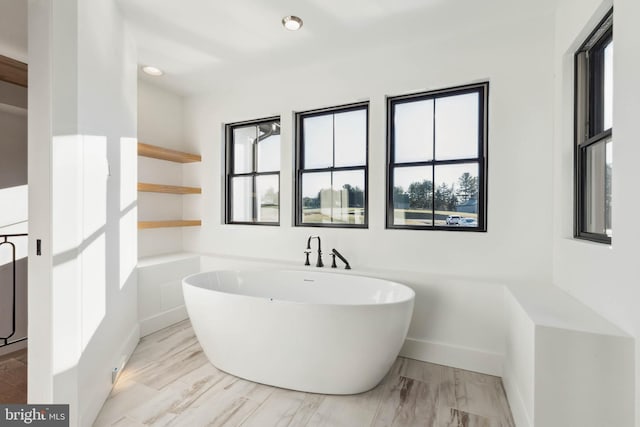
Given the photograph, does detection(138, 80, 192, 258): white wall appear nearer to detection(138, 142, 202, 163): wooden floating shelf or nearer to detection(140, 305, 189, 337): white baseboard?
detection(138, 142, 202, 163): wooden floating shelf

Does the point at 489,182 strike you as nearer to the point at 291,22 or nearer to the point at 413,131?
the point at 413,131

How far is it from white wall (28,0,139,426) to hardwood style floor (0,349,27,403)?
1.79ft

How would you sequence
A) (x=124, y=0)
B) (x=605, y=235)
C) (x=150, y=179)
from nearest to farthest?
(x=605, y=235) → (x=124, y=0) → (x=150, y=179)

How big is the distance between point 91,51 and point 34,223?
3.35ft

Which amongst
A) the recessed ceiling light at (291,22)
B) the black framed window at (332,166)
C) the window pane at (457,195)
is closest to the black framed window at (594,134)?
the window pane at (457,195)

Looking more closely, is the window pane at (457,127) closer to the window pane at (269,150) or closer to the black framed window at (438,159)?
the black framed window at (438,159)

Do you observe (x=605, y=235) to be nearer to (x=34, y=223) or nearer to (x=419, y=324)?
(x=419, y=324)

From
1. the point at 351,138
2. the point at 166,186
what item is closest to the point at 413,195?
the point at 351,138

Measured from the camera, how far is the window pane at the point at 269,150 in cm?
337

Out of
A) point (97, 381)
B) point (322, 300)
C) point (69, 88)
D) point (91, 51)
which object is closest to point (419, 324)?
point (322, 300)

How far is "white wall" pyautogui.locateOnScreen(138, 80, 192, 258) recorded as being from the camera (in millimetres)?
3268

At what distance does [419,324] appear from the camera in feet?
7.86

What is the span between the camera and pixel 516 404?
167cm

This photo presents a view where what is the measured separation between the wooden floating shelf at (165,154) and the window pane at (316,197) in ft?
4.61
